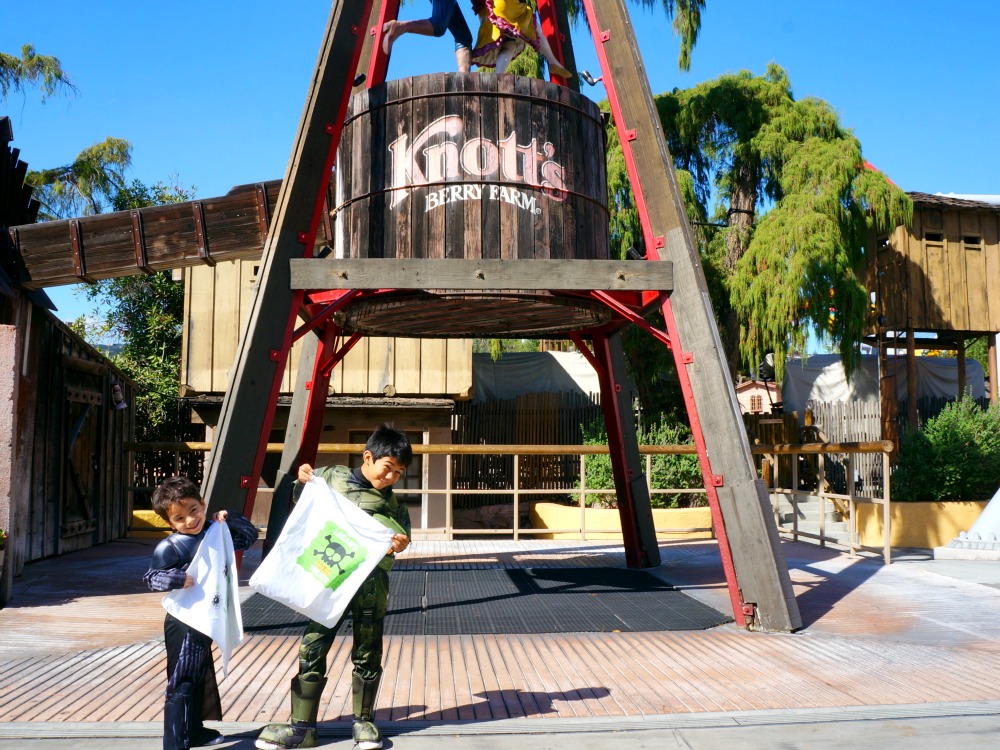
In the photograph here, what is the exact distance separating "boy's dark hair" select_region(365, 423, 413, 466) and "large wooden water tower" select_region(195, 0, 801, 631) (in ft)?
10.7

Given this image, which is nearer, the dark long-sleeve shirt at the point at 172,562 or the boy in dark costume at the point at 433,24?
the dark long-sleeve shirt at the point at 172,562

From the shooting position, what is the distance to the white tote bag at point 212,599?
13.8ft

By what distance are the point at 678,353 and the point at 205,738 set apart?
16.6 ft

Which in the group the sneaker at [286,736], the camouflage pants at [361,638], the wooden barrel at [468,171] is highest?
the wooden barrel at [468,171]

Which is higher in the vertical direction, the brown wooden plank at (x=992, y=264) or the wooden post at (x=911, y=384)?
the brown wooden plank at (x=992, y=264)

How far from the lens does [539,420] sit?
70.5 ft

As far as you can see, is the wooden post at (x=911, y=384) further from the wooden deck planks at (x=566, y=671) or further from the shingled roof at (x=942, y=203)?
the wooden deck planks at (x=566, y=671)

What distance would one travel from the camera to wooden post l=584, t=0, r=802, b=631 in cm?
721

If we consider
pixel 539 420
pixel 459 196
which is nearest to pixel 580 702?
pixel 459 196

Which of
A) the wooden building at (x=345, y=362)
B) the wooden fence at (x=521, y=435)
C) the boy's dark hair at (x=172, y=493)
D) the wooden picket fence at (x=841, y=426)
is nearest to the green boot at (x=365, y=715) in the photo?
the boy's dark hair at (x=172, y=493)

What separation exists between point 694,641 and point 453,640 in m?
1.90

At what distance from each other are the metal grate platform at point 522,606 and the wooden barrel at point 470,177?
2925 mm

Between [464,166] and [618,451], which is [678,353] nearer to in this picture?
[464,166]

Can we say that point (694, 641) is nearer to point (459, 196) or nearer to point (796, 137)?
point (459, 196)
